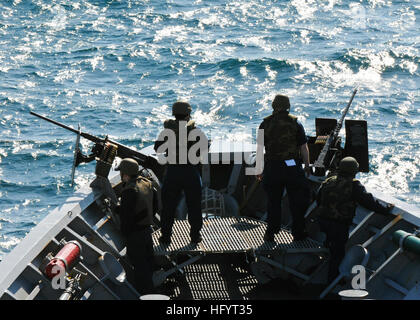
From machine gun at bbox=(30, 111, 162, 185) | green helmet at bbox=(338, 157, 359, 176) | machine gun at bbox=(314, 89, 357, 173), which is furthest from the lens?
machine gun at bbox=(314, 89, 357, 173)

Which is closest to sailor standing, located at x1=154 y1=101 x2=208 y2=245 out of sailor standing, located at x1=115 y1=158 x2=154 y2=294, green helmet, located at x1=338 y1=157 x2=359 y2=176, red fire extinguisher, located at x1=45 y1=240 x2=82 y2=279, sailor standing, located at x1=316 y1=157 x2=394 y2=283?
sailor standing, located at x1=115 y1=158 x2=154 y2=294

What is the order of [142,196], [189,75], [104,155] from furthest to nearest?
[189,75]
[104,155]
[142,196]

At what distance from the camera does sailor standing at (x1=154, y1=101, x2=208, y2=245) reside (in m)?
9.96

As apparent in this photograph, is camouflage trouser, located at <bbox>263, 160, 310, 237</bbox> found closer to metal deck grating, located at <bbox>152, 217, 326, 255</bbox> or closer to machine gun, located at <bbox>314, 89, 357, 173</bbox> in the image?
metal deck grating, located at <bbox>152, 217, 326, 255</bbox>

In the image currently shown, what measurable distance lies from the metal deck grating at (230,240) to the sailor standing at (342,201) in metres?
0.44

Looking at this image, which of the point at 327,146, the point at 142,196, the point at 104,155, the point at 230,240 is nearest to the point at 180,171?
the point at 142,196

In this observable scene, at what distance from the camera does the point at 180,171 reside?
10.1m

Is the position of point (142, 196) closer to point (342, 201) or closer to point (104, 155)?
point (104, 155)

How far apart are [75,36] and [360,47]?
573 inches

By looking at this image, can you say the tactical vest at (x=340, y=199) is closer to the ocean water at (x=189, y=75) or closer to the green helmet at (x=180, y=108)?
the green helmet at (x=180, y=108)

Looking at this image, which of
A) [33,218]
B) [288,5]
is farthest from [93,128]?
[288,5]

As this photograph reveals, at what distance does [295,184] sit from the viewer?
1040cm

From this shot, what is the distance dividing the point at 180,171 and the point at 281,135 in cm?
139

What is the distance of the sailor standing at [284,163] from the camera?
10.2 meters
